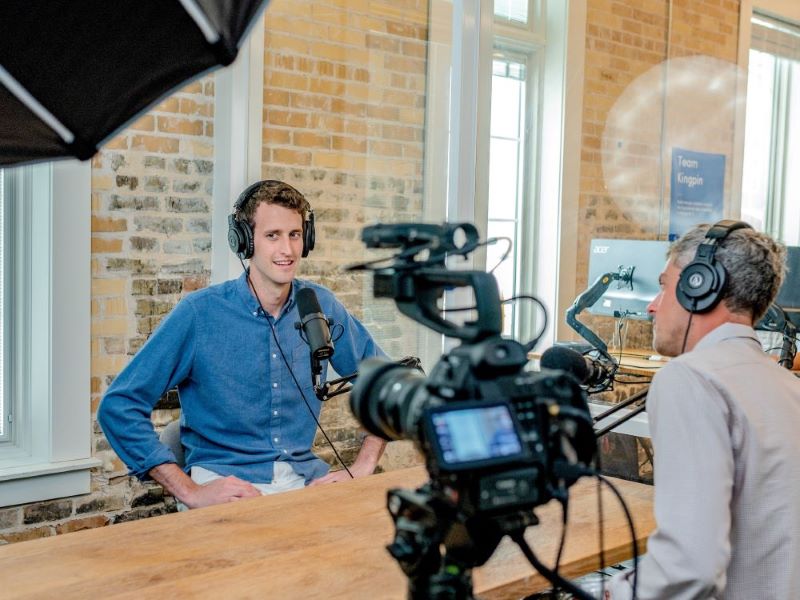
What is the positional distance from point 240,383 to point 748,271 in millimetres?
1480

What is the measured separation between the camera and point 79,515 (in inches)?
126

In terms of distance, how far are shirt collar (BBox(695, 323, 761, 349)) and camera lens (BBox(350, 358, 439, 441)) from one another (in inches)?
31.9

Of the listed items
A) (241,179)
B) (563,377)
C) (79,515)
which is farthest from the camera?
(241,179)

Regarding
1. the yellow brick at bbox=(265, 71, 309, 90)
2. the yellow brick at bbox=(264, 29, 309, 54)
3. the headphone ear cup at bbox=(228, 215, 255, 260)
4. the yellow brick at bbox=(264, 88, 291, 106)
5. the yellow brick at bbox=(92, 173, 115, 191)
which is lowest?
the headphone ear cup at bbox=(228, 215, 255, 260)

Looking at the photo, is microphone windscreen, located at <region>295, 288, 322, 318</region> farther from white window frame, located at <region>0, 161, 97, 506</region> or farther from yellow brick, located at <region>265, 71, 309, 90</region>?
yellow brick, located at <region>265, 71, 309, 90</region>

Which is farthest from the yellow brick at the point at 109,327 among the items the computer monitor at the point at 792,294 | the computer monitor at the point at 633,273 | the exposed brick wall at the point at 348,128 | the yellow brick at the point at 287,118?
the computer monitor at the point at 792,294

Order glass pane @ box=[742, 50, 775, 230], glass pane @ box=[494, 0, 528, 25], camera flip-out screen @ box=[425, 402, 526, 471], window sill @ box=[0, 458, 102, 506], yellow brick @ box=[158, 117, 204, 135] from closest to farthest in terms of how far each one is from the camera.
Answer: camera flip-out screen @ box=[425, 402, 526, 471] < window sill @ box=[0, 458, 102, 506] < yellow brick @ box=[158, 117, 204, 135] < glass pane @ box=[494, 0, 528, 25] < glass pane @ box=[742, 50, 775, 230]

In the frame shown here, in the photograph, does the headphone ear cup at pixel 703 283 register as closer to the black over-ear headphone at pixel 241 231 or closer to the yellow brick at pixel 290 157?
the black over-ear headphone at pixel 241 231

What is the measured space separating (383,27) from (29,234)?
68.4 inches

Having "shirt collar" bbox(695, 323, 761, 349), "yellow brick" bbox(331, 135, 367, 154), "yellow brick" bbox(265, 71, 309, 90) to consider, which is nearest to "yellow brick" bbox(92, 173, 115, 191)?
"yellow brick" bbox(265, 71, 309, 90)

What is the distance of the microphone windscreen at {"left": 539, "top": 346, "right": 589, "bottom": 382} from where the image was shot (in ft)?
6.78

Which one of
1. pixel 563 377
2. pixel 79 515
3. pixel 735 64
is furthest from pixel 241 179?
pixel 735 64

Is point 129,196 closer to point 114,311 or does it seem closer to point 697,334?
point 114,311

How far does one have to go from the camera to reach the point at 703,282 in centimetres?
176
